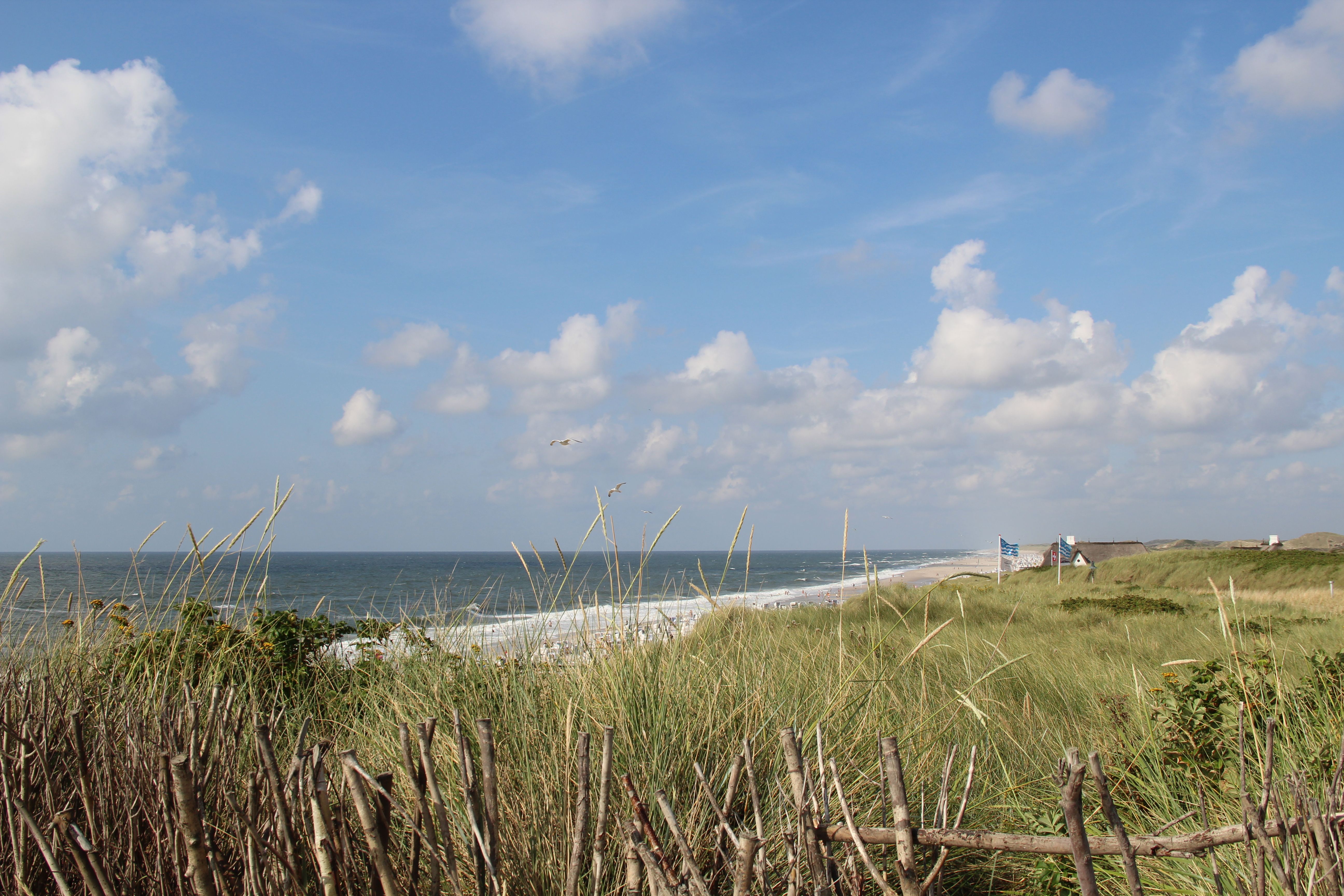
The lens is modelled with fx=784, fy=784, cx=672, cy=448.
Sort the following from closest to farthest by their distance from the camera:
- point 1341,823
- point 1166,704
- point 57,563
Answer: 1. point 1341,823
2. point 1166,704
3. point 57,563

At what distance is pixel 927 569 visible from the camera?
197ft

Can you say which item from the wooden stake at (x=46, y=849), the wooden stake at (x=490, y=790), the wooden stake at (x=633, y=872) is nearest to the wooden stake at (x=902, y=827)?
the wooden stake at (x=633, y=872)

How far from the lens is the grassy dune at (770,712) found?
98.7 inches

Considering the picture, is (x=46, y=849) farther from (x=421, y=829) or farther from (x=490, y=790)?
(x=490, y=790)

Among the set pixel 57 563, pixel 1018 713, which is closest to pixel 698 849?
pixel 1018 713

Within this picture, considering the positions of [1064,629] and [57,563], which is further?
[57,563]

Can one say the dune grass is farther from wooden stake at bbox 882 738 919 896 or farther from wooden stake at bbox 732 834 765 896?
wooden stake at bbox 732 834 765 896

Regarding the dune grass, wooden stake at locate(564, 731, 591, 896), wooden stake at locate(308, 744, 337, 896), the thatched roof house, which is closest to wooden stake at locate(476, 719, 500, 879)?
wooden stake at locate(564, 731, 591, 896)

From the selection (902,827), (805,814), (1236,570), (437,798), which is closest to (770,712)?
(805,814)

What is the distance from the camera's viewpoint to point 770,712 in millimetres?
2945

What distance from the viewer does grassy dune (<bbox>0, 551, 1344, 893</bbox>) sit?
2508mm

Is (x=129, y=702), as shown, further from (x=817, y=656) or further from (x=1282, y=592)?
(x=1282, y=592)

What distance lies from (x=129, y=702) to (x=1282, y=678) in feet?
17.0

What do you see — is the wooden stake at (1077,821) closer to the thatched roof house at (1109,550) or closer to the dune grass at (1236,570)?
the dune grass at (1236,570)
